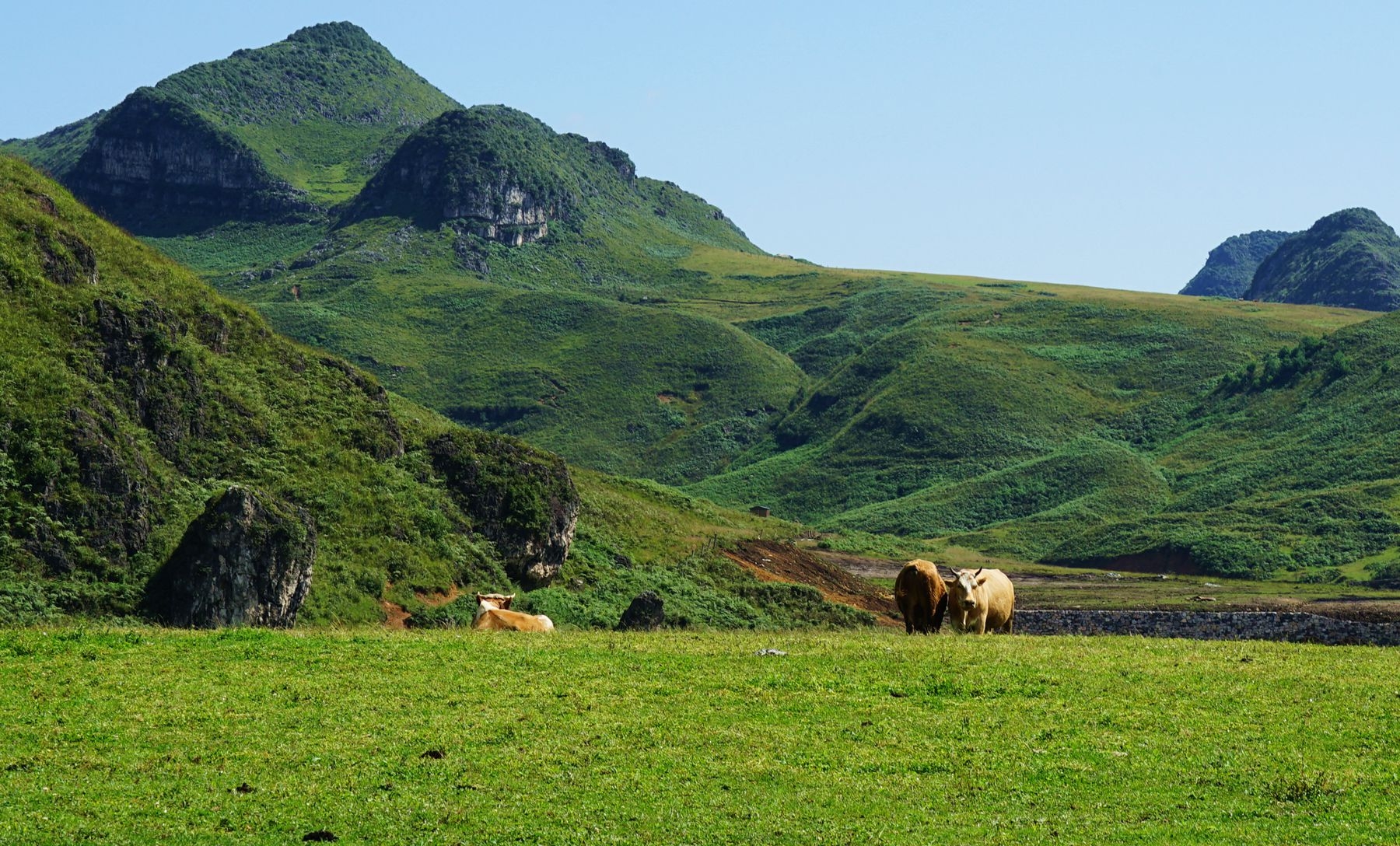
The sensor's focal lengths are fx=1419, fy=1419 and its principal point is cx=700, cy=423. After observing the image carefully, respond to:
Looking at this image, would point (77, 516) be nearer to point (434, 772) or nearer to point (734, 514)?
point (434, 772)

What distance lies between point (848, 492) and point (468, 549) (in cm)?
13505

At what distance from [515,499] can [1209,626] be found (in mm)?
33451

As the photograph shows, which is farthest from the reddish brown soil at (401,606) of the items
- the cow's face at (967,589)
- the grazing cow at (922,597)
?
the cow's face at (967,589)

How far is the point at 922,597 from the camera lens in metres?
37.3

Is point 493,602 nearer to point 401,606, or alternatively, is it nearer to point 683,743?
point 401,606

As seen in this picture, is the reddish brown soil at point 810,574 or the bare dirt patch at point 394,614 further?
the reddish brown soil at point 810,574

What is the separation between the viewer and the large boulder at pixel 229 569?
41188 mm

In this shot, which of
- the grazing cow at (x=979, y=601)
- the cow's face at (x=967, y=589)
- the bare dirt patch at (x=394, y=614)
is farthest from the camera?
the bare dirt patch at (x=394, y=614)

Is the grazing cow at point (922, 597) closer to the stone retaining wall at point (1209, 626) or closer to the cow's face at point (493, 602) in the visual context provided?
the cow's face at point (493, 602)

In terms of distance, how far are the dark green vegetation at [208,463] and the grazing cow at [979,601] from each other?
19.6 metres

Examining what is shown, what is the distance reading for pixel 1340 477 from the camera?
150m

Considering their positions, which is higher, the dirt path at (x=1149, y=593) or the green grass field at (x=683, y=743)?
the green grass field at (x=683, y=743)

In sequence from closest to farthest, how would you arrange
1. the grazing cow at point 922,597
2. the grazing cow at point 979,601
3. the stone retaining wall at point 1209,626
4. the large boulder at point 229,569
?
the grazing cow at point 979,601 < the grazing cow at point 922,597 < the large boulder at point 229,569 < the stone retaining wall at point 1209,626

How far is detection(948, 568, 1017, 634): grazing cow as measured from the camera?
3534 cm
